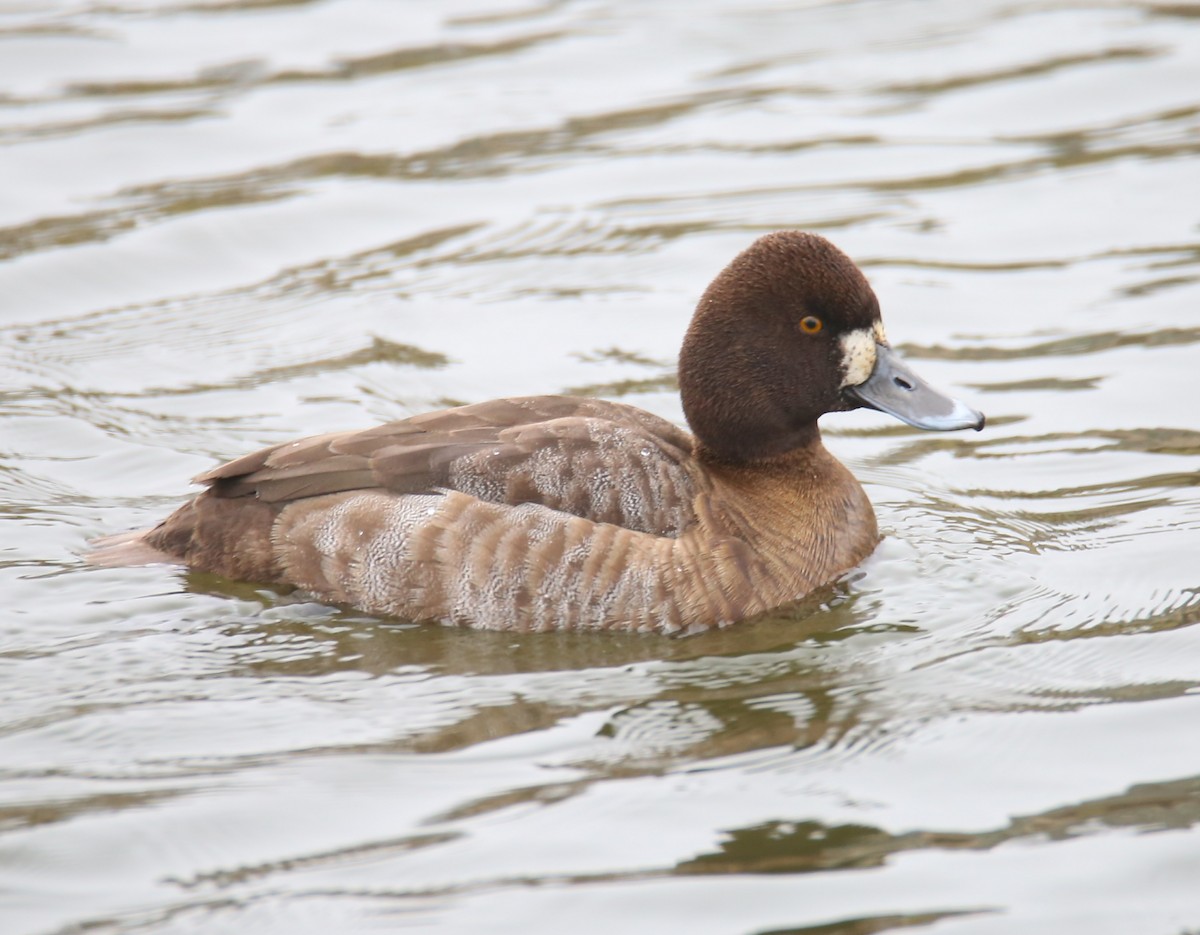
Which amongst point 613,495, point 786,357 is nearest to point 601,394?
point 786,357

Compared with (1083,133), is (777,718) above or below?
below

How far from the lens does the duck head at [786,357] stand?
6.55m

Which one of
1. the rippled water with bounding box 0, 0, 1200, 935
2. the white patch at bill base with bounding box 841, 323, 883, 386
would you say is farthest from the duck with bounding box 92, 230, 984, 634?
the rippled water with bounding box 0, 0, 1200, 935

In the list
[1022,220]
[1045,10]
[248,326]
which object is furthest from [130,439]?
[1045,10]

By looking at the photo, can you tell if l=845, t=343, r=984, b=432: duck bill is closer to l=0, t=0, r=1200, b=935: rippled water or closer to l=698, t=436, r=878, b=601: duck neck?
l=698, t=436, r=878, b=601: duck neck

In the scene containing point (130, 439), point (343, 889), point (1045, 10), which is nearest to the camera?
point (343, 889)

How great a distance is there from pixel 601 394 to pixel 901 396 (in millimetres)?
2153

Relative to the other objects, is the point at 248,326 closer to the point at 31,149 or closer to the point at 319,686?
the point at 31,149

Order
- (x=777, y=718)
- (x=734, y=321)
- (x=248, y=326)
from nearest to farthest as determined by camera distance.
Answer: (x=777, y=718), (x=734, y=321), (x=248, y=326)

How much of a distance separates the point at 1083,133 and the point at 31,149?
266 inches

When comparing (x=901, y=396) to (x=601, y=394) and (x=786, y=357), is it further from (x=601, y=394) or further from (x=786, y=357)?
(x=601, y=394)

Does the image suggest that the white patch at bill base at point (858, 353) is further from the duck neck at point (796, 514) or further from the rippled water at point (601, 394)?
the rippled water at point (601, 394)

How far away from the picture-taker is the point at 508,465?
20.7 ft

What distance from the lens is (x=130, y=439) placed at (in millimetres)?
8148
